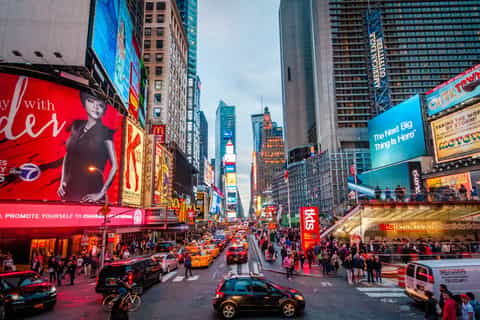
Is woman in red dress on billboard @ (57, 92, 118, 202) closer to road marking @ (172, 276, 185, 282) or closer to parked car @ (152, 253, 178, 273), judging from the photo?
parked car @ (152, 253, 178, 273)

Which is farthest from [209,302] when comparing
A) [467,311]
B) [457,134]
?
[457,134]

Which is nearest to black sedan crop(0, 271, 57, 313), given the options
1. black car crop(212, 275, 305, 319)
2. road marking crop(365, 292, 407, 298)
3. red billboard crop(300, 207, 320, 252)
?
black car crop(212, 275, 305, 319)

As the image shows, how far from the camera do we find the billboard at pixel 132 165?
3456 centimetres

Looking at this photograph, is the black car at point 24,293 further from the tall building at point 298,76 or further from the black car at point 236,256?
the tall building at point 298,76

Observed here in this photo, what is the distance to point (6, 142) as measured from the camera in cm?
2270

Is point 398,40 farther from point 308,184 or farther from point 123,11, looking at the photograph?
point 123,11

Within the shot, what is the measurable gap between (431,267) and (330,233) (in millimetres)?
22698

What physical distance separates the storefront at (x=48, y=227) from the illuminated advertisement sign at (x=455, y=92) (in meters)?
39.7

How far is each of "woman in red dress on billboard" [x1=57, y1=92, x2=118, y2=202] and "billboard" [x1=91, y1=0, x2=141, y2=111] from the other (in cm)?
687

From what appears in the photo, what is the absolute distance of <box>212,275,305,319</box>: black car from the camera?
1070 centimetres

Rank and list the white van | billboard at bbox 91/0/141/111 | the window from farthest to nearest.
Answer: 1. the window
2. billboard at bbox 91/0/141/111
3. the white van

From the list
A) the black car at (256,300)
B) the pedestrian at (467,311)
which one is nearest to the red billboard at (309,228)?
the black car at (256,300)

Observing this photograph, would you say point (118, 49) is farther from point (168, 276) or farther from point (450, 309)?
point (450, 309)

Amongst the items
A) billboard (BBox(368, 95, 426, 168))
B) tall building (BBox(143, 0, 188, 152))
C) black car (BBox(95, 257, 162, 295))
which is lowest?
black car (BBox(95, 257, 162, 295))
